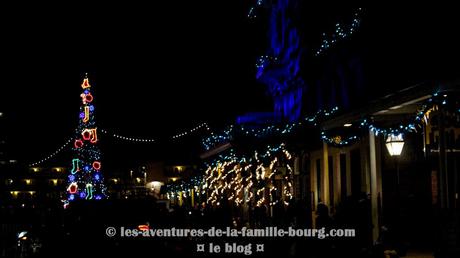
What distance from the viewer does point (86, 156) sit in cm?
6881

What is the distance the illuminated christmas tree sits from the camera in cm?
6719

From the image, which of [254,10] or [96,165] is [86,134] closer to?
[96,165]

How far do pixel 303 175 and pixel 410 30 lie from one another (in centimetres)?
1317

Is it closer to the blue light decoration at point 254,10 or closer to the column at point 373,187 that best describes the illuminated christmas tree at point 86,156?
the blue light decoration at point 254,10

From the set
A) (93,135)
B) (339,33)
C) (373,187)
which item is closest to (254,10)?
(339,33)

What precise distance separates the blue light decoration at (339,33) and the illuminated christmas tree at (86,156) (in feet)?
146

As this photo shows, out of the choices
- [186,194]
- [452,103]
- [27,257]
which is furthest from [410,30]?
[186,194]

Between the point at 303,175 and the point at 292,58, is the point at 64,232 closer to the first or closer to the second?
the point at 303,175

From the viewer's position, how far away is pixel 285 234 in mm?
14633

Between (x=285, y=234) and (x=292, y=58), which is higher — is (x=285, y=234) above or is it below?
below

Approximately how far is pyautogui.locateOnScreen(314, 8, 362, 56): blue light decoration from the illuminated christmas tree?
146 feet

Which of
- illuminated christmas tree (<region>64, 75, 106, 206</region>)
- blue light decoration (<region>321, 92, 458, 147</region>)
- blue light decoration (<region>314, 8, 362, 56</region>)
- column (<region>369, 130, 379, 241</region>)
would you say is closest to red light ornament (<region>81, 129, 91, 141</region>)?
illuminated christmas tree (<region>64, 75, 106, 206</region>)

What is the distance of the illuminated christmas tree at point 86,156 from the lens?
220 ft

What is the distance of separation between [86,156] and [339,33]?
164 feet
